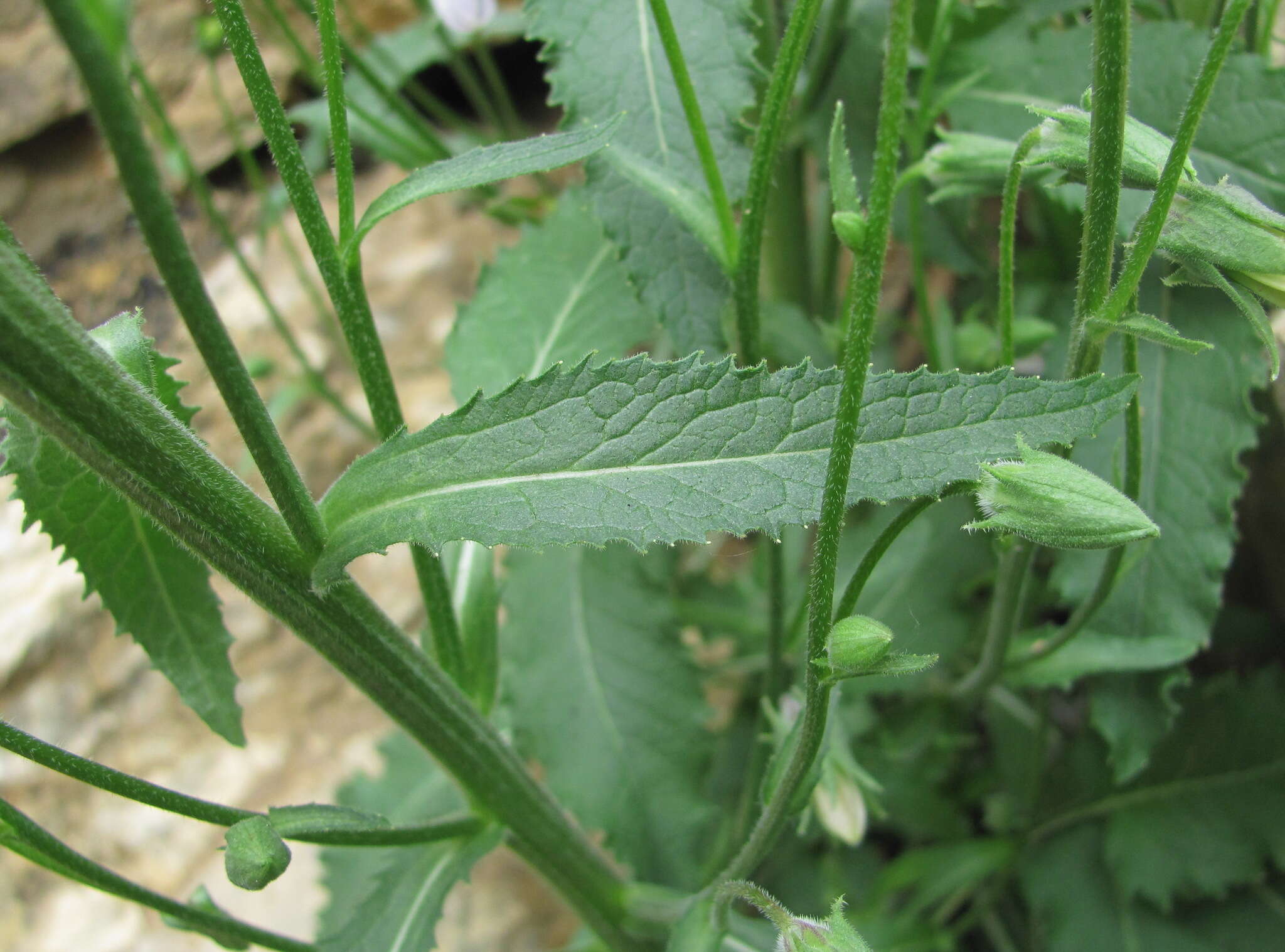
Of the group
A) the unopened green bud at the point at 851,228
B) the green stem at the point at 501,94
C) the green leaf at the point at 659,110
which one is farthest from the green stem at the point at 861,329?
the green stem at the point at 501,94

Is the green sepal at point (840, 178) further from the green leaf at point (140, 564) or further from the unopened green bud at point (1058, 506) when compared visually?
the green leaf at point (140, 564)

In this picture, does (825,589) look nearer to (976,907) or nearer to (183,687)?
(183,687)

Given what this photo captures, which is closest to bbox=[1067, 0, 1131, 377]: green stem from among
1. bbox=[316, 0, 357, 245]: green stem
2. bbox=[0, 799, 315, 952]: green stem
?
bbox=[316, 0, 357, 245]: green stem

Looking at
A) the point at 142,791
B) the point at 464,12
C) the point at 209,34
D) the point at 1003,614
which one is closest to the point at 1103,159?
the point at 1003,614

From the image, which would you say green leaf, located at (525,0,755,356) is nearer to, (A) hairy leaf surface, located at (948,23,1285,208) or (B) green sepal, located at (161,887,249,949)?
(A) hairy leaf surface, located at (948,23,1285,208)

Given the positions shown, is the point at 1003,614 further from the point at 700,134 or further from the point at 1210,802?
the point at 1210,802

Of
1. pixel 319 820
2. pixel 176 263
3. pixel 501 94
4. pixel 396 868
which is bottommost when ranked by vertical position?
pixel 396 868
